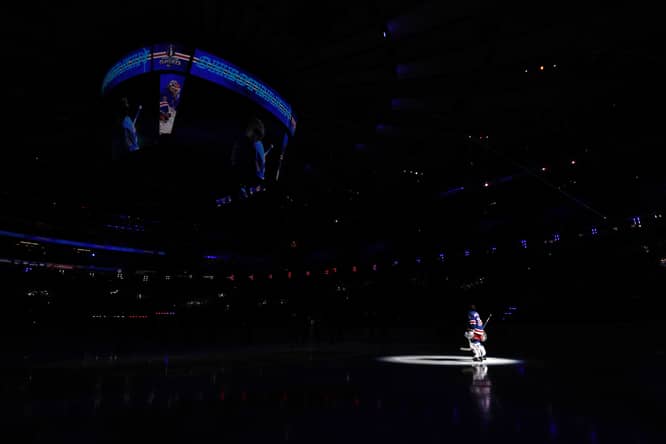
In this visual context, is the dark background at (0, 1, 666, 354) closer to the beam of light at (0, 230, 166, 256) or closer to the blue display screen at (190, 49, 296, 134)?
the blue display screen at (190, 49, 296, 134)

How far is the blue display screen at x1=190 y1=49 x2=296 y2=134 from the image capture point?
9.20 m

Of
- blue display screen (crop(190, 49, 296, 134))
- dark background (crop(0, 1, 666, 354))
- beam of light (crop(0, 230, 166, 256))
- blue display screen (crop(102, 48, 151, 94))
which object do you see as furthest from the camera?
beam of light (crop(0, 230, 166, 256))

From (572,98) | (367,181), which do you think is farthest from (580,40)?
(367,181)

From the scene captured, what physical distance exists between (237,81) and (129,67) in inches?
92.4

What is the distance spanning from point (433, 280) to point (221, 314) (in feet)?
42.0

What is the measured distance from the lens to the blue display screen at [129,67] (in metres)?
9.05

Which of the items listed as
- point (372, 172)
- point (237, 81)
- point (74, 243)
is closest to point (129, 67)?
point (237, 81)

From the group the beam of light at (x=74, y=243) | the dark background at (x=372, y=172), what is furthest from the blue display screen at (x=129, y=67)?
the beam of light at (x=74, y=243)

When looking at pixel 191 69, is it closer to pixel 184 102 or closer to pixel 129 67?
pixel 184 102

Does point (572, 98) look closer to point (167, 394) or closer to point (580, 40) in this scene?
point (580, 40)

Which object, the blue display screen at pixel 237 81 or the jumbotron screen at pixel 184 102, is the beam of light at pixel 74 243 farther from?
the blue display screen at pixel 237 81

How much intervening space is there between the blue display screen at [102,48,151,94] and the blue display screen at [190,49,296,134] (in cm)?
99

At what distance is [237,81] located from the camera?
31.9 ft

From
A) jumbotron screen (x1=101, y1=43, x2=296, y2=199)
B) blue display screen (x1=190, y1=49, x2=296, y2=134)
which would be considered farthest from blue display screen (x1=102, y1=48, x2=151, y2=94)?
blue display screen (x1=190, y1=49, x2=296, y2=134)
